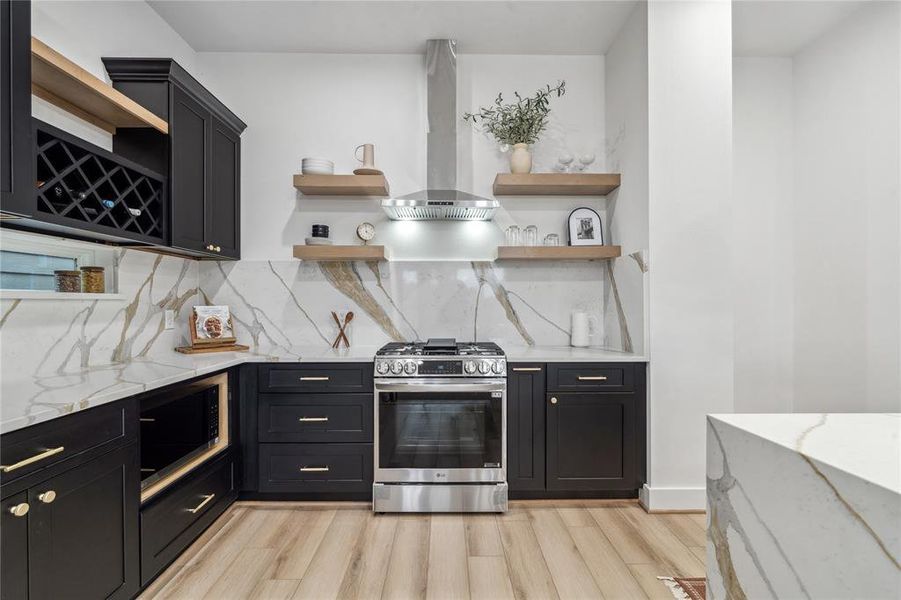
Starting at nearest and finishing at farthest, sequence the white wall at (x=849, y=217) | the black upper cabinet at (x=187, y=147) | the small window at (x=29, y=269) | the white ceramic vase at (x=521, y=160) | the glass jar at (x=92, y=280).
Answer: the small window at (x=29, y=269) → the glass jar at (x=92, y=280) → the black upper cabinet at (x=187, y=147) → the white wall at (x=849, y=217) → the white ceramic vase at (x=521, y=160)

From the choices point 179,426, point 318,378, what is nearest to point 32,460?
point 179,426

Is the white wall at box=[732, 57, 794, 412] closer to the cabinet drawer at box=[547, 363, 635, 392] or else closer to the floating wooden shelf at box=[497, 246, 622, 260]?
the floating wooden shelf at box=[497, 246, 622, 260]

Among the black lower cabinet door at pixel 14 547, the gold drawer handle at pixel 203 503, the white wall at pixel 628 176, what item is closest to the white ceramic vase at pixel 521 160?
the white wall at pixel 628 176

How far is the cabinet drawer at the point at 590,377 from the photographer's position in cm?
263

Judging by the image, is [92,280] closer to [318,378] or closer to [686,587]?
[318,378]

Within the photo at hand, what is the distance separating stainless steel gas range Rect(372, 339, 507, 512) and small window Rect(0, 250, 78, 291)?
62.3 inches

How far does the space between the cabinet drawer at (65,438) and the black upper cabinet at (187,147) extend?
Result: 1.09 metres

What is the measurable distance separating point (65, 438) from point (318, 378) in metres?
1.29

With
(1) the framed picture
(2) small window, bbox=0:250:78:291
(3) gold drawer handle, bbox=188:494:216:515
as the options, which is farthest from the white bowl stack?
(3) gold drawer handle, bbox=188:494:216:515

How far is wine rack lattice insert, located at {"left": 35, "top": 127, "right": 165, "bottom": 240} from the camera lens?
5.44ft

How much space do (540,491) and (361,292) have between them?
1.83 m

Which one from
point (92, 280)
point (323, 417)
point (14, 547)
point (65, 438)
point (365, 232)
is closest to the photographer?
point (14, 547)

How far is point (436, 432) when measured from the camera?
2570mm

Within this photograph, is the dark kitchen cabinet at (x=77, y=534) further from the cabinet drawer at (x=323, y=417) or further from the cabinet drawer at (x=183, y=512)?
the cabinet drawer at (x=323, y=417)
